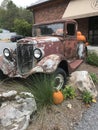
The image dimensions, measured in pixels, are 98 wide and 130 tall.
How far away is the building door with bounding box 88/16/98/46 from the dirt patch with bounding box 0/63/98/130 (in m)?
9.53

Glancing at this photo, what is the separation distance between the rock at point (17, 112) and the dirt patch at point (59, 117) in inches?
7.9

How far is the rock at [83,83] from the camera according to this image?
5027 millimetres

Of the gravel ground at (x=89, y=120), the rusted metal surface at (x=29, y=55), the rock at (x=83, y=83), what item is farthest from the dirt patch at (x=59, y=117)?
the rusted metal surface at (x=29, y=55)

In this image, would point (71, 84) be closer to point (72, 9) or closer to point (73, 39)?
point (73, 39)

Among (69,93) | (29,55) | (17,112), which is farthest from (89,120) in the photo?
(29,55)

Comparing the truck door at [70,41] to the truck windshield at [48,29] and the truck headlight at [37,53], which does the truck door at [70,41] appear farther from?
the truck headlight at [37,53]

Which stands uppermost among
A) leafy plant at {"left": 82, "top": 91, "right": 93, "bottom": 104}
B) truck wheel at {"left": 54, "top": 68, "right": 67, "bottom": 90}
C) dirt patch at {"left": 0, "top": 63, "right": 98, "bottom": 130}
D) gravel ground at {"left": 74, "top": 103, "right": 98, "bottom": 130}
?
truck wheel at {"left": 54, "top": 68, "right": 67, "bottom": 90}

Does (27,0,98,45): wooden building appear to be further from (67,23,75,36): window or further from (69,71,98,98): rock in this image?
(69,71,98,98): rock

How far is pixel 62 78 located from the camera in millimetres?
5309

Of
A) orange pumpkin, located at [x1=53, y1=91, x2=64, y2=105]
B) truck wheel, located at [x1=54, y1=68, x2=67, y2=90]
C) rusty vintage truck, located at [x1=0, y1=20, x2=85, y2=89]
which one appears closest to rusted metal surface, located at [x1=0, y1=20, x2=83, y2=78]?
rusty vintage truck, located at [x1=0, y1=20, x2=85, y2=89]

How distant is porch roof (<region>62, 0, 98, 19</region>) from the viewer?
36.8 ft

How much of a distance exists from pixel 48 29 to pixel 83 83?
2.53 meters

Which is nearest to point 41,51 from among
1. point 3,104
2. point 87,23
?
point 3,104

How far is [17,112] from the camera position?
11.8 ft
